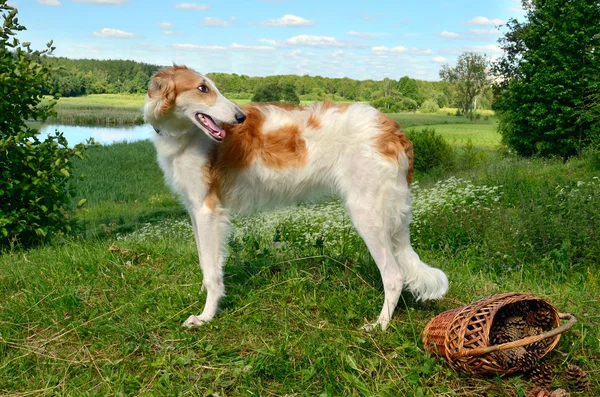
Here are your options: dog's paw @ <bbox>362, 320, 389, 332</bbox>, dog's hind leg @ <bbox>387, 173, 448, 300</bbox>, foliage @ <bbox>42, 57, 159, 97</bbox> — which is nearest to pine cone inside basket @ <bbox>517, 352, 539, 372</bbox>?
dog's hind leg @ <bbox>387, 173, 448, 300</bbox>

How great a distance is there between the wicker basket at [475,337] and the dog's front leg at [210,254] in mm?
1759

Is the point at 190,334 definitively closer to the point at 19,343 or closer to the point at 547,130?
Answer: the point at 19,343

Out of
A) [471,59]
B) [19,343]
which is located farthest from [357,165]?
[471,59]

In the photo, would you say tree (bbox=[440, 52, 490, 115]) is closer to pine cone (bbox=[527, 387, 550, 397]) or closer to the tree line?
the tree line

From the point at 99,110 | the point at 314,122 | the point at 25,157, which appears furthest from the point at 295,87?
the point at 314,122

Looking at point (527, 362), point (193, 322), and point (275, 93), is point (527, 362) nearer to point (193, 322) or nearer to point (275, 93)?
point (193, 322)

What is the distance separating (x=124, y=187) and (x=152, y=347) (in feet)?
55.7

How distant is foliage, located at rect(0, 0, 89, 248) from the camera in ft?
23.6

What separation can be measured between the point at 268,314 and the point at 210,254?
2.24 ft

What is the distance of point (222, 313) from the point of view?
4.65 m

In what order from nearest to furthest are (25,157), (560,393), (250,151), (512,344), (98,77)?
(512,344) < (560,393) < (250,151) < (25,157) < (98,77)

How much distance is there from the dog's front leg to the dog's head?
0.65 m

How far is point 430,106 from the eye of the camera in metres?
46.8

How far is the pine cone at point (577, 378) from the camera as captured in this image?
3.81 m
